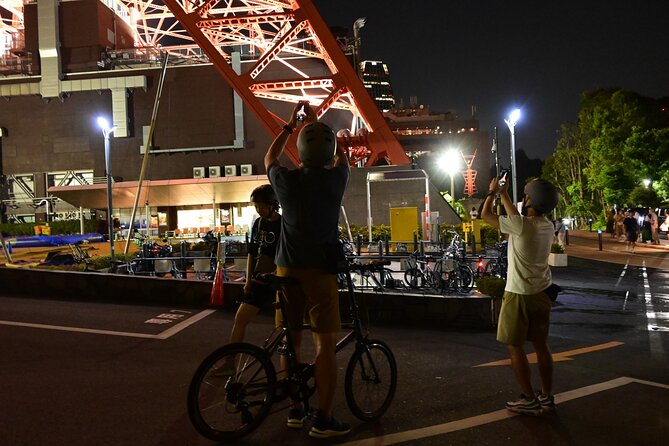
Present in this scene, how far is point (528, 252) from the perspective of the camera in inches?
183

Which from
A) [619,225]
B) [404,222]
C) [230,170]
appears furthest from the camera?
[230,170]

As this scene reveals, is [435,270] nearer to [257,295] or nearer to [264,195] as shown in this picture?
[264,195]

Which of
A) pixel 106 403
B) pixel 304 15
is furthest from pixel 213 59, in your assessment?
pixel 106 403

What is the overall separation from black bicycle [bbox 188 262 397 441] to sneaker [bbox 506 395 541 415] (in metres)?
1.17

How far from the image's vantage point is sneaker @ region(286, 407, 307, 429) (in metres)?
4.14

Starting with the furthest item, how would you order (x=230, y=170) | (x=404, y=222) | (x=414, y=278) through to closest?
(x=230, y=170) → (x=404, y=222) → (x=414, y=278)

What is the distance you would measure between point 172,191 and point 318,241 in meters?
38.2

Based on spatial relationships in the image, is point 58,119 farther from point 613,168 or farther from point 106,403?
point 106,403

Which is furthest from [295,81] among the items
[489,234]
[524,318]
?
[524,318]

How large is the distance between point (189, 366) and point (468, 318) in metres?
4.43

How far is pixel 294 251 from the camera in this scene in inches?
153

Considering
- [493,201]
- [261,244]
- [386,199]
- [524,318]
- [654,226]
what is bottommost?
[524,318]

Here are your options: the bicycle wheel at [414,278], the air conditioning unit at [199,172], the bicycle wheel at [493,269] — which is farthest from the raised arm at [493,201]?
the air conditioning unit at [199,172]

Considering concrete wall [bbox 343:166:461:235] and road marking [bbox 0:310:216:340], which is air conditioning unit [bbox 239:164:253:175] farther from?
road marking [bbox 0:310:216:340]
